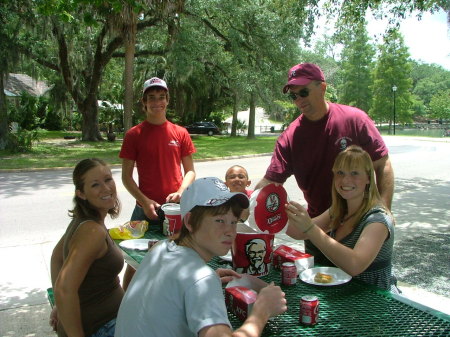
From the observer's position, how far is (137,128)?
3.96 metres

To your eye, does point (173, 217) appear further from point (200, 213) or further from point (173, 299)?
point (173, 299)

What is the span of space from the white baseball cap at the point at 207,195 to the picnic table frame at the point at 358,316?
0.57 meters

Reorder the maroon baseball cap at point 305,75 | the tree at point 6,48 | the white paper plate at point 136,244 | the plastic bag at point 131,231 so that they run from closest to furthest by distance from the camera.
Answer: the maroon baseball cap at point 305,75 < the white paper plate at point 136,244 < the plastic bag at point 131,231 < the tree at point 6,48

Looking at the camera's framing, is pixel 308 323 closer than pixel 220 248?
No

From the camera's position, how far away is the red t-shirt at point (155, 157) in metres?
3.88

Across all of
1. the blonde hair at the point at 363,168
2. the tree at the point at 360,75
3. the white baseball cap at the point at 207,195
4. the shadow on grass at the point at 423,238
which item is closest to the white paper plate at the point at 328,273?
the blonde hair at the point at 363,168

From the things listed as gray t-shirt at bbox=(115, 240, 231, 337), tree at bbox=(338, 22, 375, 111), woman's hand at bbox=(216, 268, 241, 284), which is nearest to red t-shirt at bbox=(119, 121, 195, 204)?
woman's hand at bbox=(216, 268, 241, 284)

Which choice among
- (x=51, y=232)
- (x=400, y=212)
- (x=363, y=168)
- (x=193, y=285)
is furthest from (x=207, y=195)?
(x=400, y=212)

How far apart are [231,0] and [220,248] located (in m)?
18.9

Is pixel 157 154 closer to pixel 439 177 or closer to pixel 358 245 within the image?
pixel 358 245

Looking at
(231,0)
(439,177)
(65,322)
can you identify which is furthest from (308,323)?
(231,0)

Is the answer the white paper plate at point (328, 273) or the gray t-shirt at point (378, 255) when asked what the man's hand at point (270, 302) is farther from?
the gray t-shirt at point (378, 255)

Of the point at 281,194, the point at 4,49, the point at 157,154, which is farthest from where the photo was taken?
the point at 4,49

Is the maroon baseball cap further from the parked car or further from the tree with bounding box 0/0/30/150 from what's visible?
the parked car
